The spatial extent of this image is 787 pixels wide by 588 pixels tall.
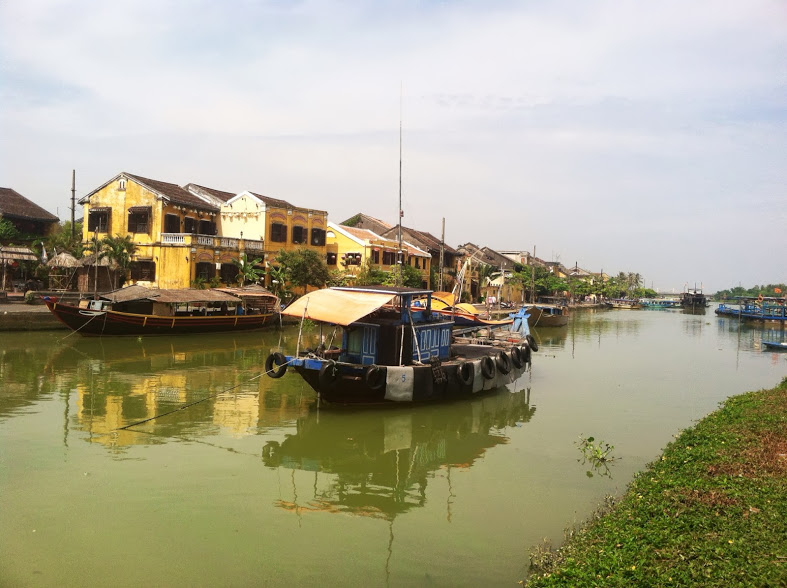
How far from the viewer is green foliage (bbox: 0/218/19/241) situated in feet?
108

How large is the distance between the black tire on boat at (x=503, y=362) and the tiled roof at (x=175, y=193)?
73.4ft

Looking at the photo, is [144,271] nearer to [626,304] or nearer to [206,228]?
[206,228]

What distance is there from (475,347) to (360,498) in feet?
33.1

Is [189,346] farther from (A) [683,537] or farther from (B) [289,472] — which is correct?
(A) [683,537]

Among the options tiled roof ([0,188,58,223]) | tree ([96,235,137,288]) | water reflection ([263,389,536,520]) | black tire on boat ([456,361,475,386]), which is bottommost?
water reflection ([263,389,536,520])

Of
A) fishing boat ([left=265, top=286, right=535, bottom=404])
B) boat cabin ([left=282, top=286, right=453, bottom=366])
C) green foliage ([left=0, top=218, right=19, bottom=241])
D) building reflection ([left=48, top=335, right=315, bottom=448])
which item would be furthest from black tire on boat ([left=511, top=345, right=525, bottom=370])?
green foliage ([left=0, top=218, right=19, bottom=241])

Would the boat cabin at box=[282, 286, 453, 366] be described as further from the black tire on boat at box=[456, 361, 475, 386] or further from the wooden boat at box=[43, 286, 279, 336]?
the wooden boat at box=[43, 286, 279, 336]

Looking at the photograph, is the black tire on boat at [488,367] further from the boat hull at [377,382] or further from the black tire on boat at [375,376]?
the black tire on boat at [375,376]

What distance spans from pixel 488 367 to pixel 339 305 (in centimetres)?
468

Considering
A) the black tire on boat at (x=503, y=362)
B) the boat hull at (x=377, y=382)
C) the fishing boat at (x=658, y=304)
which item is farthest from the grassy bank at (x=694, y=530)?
the fishing boat at (x=658, y=304)

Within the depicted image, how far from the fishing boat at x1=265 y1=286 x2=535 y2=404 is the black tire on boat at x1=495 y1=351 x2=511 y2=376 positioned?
75cm

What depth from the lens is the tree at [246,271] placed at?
32.5 m

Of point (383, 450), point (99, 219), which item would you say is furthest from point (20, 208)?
point (383, 450)

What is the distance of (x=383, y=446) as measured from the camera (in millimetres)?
11469
